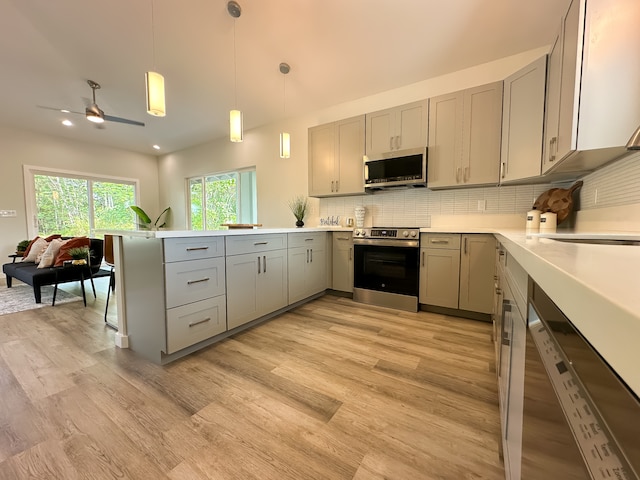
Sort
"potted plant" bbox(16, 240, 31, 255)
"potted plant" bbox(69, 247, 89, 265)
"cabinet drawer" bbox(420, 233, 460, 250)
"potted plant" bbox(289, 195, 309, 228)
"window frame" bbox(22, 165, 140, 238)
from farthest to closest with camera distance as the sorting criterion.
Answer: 1. "window frame" bbox(22, 165, 140, 238)
2. "potted plant" bbox(16, 240, 31, 255)
3. "potted plant" bbox(289, 195, 309, 228)
4. "potted plant" bbox(69, 247, 89, 265)
5. "cabinet drawer" bbox(420, 233, 460, 250)

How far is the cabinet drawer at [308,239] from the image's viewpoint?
2.94 meters

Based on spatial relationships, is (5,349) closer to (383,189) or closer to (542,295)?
(542,295)

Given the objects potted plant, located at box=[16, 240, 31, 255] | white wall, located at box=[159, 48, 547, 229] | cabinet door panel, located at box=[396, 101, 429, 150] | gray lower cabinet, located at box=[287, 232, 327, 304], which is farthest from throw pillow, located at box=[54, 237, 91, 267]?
cabinet door panel, located at box=[396, 101, 429, 150]

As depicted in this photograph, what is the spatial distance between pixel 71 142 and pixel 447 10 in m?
6.84

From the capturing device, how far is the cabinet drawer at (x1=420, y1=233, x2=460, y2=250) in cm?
261

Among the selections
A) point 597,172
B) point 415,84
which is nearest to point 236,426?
point 597,172

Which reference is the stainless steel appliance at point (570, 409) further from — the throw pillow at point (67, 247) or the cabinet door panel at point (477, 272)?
the throw pillow at point (67, 247)

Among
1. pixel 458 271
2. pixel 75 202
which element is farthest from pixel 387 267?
pixel 75 202

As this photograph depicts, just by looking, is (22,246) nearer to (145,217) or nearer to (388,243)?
(145,217)

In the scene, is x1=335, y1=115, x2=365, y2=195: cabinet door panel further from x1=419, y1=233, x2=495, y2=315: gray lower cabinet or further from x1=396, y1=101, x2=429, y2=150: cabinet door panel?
x1=419, y1=233, x2=495, y2=315: gray lower cabinet

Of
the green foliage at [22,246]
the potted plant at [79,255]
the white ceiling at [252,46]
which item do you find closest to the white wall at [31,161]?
the green foliage at [22,246]

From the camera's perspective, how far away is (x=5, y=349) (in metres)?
2.09

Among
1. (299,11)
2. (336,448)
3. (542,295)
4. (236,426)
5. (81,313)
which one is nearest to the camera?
(542,295)

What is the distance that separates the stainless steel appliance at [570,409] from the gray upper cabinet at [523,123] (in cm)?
225
